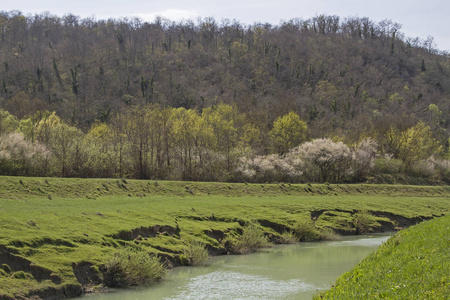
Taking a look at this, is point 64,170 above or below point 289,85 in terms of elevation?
below

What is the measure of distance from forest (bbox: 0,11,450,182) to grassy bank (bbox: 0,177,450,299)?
44.5 feet

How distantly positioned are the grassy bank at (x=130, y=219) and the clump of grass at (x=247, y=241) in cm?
54

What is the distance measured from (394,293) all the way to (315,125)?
106883mm

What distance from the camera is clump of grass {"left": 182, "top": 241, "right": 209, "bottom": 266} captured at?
2814 cm

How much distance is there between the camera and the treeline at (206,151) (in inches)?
2318

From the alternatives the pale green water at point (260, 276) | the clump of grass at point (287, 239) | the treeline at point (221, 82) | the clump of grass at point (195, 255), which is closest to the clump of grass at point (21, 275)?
the pale green water at point (260, 276)

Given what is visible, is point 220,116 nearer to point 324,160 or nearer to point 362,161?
point 324,160

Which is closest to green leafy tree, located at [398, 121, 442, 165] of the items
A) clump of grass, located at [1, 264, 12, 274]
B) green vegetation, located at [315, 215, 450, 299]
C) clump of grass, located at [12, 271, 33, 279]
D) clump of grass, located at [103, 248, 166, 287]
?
green vegetation, located at [315, 215, 450, 299]

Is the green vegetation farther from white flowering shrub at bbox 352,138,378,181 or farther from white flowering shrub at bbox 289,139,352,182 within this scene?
white flowering shrub at bbox 352,138,378,181

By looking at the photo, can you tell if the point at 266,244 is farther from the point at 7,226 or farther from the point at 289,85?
the point at 289,85

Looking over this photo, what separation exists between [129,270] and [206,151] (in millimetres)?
54082

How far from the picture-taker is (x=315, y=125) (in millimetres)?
117062

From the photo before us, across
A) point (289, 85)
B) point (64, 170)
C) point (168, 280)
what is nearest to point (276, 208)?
point (168, 280)

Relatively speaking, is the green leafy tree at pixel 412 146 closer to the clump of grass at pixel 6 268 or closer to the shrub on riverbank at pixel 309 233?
the shrub on riverbank at pixel 309 233
